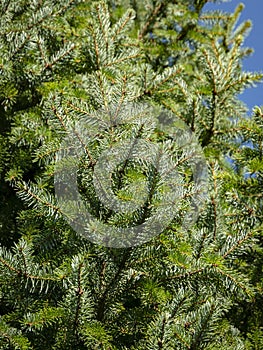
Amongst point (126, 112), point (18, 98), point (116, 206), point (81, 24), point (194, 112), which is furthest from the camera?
point (81, 24)

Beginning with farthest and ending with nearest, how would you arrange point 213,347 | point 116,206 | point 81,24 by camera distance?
point 81,24 < point 116,206 < point 213,347

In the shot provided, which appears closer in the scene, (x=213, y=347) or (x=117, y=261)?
(x=213, y=347)

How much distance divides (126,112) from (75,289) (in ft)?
1.79

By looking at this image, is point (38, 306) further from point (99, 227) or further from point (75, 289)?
point (99, 227)

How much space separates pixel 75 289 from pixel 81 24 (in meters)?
1.61

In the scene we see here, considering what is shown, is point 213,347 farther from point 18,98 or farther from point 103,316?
point 18,98

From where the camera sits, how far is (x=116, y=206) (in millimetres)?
1260

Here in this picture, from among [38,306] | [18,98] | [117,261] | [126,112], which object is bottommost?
[38,306]

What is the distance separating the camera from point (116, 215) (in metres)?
1.21

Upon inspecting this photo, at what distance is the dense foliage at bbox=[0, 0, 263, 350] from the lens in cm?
120

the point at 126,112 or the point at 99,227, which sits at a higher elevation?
the point at 126,112

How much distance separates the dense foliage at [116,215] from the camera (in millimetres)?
1204

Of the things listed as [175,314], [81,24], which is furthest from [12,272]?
[81,24]

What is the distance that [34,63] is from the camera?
1858 millimetres
